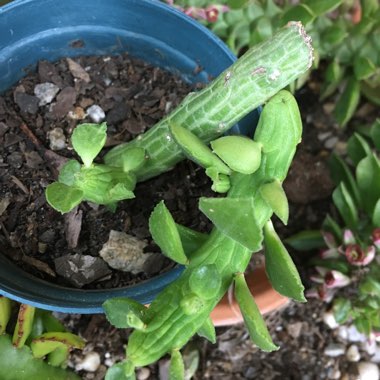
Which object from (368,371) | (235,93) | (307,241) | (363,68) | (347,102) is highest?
(235,93)

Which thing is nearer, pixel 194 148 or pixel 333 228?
pixel 194 148

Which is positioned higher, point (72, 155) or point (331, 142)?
point (72, 155)

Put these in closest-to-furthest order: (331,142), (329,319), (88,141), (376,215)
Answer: (88,141), (376,215), (329,319), (331,142)

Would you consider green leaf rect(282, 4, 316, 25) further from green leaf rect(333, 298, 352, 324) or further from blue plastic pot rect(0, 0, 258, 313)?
green leaf rect(333, 298, 352, 324)

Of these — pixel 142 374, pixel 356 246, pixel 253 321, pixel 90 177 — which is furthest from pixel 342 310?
pixel 90 177

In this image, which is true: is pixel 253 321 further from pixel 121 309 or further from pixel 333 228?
pixel 333 228

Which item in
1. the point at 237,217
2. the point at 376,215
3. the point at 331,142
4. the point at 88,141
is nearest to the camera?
the point at 237,217

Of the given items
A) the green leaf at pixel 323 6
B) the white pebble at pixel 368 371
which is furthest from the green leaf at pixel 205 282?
the white pebble at pixel 368 371

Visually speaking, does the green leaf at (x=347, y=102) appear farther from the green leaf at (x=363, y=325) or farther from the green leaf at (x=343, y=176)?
the green leaf at (x=363, y=325)

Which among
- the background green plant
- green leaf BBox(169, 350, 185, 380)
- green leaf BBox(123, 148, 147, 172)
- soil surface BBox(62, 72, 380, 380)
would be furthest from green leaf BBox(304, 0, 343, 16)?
green leaf BBox(169, 350, 185, 380)
